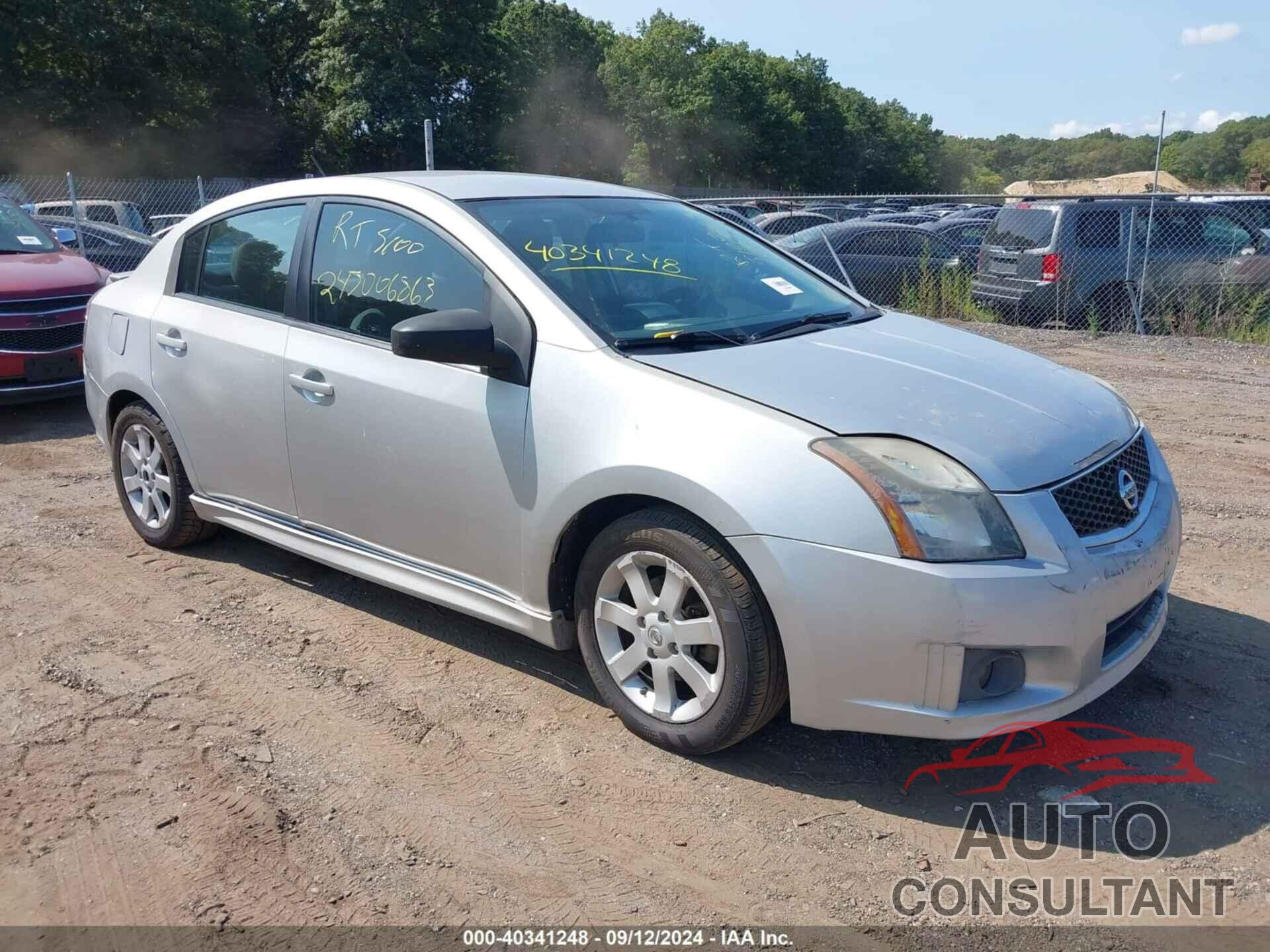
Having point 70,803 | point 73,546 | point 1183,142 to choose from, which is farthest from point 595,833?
point 1183,142

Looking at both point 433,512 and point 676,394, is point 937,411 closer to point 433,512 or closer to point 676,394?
point 676,394

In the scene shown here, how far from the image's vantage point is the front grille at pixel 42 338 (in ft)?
25.6

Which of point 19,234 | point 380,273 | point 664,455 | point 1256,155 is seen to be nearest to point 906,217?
point 19,234

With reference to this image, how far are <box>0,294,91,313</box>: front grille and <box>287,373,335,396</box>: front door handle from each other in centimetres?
449

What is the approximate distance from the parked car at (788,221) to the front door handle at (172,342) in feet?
45.3

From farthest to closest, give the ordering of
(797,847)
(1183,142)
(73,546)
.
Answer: (1183,142), (73,546), (797,847)

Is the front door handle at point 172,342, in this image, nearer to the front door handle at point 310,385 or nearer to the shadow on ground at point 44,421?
the front door handle at point 310,385

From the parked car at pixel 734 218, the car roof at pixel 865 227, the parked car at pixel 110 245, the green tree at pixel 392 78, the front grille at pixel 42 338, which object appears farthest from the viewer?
the green tree at pixel 392 78

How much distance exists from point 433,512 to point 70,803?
1.42 meters

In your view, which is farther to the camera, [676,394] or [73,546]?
[73,546]

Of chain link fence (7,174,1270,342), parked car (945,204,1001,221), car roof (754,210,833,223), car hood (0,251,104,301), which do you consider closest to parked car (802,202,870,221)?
parked car (945,204,1001,221)

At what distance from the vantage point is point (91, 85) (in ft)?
138

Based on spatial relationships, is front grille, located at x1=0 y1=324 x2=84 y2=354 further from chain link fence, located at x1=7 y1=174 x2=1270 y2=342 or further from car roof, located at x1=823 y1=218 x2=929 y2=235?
car roof, located at x1=823 y1=218 x2=929 y2=235

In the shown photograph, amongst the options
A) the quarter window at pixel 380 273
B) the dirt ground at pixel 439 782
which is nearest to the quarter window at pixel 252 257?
the quarter window at pixel 380 273
